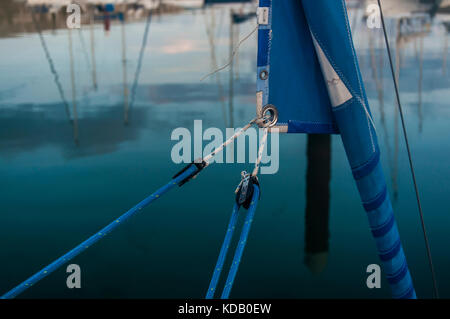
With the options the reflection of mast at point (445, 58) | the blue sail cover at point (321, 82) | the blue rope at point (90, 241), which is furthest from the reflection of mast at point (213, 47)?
the blue rope at point (90, 241)

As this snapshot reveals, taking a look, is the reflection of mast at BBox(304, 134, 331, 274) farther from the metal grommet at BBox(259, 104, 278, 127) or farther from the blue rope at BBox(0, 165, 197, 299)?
the blue rope at BBox(0, 165, 197, 299)

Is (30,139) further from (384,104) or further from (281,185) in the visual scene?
(384,104)

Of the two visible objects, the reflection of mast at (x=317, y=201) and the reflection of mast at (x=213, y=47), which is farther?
the reflection of mast at (x=213, y=47)

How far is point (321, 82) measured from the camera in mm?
2574

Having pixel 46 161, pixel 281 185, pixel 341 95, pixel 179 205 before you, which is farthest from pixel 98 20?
pixel 341 95

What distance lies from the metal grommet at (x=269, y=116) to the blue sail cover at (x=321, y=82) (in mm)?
28

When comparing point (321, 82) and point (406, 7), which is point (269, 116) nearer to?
point (321, 82)

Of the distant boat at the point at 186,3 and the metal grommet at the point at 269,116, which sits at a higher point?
the distant boat at the point at 186,3

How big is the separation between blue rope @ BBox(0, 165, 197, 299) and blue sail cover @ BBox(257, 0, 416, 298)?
60 cm

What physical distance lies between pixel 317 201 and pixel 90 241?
5.24m

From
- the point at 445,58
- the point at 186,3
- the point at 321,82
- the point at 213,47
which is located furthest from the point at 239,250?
the point at 445,58

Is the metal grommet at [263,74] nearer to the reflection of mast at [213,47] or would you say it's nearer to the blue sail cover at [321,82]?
the blue sail cover at [321,82]

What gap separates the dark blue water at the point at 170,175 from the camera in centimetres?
777

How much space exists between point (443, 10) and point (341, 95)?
20.9 ft
